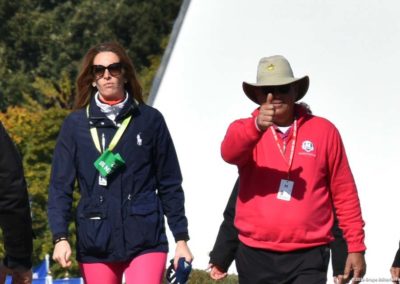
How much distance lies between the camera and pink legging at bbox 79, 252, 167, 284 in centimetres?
661

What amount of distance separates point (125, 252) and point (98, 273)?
0.56 feet

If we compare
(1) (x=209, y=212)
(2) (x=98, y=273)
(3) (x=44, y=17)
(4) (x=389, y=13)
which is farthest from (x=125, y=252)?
(3) (x=44, y=17)

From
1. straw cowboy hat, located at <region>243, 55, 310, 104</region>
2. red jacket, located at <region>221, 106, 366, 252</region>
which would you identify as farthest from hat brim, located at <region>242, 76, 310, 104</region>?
red jacket, located at <region>221, 106, 366, 252</region>

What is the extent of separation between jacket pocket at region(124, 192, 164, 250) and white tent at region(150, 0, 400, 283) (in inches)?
319

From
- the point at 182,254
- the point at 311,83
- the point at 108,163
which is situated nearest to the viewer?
the point at 108,163

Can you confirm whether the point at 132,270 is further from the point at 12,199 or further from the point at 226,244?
the point at 12,199

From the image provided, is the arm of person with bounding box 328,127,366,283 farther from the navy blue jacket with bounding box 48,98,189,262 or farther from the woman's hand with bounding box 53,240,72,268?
the woman's hand with bounding box 53,240,72,268

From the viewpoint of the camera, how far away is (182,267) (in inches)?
266

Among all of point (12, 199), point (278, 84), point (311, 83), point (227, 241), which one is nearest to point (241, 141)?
point (278, 84)

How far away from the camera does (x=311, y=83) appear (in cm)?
1605

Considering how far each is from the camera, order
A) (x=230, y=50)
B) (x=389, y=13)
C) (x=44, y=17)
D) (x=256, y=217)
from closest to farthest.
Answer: (x=256, y=217) < (x=389, y=13) < (x=230, y=50) < (x=44, y=17)

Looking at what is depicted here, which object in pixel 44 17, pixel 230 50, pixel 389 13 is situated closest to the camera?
pixel 389 13

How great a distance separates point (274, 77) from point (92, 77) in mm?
1008

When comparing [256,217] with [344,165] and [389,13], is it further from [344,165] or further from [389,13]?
[389,13]
